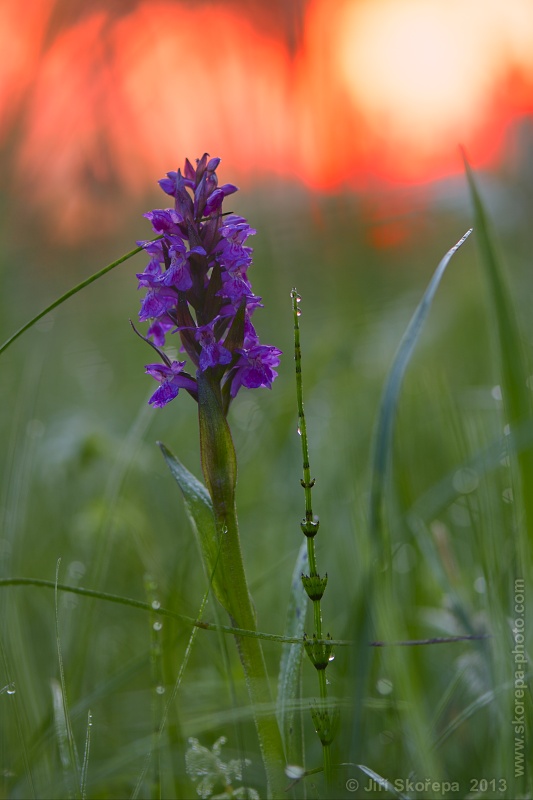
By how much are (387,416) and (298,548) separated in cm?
124

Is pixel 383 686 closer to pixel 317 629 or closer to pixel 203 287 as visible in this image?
pixel 317 629

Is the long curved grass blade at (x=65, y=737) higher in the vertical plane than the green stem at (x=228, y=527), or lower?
lower

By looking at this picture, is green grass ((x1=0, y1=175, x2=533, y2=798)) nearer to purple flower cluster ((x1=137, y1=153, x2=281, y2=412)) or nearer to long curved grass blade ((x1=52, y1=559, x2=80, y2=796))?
long curved grass blade ((x1=52, y1=559, x2=80, y2=796))

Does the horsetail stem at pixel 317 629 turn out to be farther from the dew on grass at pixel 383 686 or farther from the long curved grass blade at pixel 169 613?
the dew on grass at pixel 383 686

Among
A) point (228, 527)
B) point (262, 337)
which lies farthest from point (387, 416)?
point (262, 337)

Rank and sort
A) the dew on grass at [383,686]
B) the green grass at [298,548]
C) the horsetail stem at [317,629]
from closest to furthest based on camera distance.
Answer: the horsetail stem at [317,629] → the green grass at [298,548] → the dew on grass at [383,686]

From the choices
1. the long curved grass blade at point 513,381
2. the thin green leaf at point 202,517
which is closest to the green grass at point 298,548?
the long curved grass blade at point 513,381

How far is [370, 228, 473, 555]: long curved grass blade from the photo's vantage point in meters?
1.17

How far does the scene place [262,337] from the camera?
15.7ft

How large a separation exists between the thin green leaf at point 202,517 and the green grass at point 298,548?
0.44 ft

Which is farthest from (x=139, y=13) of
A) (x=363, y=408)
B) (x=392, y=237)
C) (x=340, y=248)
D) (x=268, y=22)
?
(x=363, y=408)

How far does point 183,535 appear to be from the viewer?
294 centimetres

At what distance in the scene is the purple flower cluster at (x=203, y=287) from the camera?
1.38 m

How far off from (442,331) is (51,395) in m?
2.98
